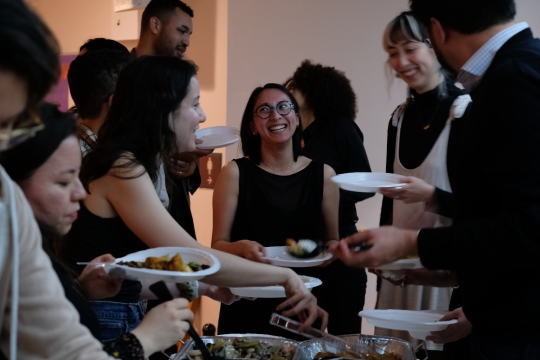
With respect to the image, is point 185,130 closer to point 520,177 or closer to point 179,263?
point 179,263

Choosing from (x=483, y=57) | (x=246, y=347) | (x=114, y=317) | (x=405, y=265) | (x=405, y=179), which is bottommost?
A: (x=246, y=347)

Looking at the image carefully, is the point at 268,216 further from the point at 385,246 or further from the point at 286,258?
the point at 385,246

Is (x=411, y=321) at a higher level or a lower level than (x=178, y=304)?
lower

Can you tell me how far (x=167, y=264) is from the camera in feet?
4.74

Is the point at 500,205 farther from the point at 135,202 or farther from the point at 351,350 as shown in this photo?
the point at 135,202

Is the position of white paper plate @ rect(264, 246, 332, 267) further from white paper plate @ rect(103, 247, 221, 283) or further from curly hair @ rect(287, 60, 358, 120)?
curly hair @ rect(287, 60, 358, 120)

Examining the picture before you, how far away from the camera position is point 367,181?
2.19 metres

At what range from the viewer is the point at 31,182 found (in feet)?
3.76

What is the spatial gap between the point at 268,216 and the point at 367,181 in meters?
0.53

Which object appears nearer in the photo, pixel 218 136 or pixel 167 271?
pixel 167 271

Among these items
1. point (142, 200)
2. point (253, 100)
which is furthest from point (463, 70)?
point (253, 100)

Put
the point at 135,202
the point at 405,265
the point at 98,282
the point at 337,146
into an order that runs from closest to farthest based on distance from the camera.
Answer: the point at 98,282, the point at 135,202, the point at 405,265, the point at 337,146

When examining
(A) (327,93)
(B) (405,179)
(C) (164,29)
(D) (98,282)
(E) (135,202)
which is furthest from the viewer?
(C) (164,29)

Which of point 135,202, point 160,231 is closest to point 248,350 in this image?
point 160,231
